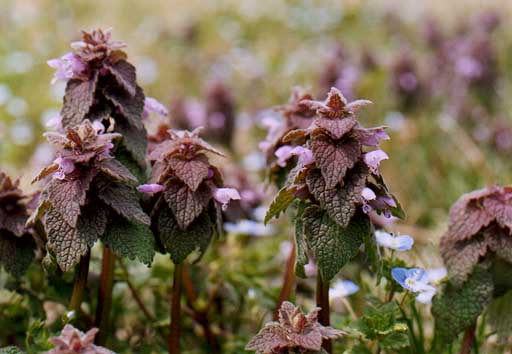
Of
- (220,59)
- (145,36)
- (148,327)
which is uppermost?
(145,36)

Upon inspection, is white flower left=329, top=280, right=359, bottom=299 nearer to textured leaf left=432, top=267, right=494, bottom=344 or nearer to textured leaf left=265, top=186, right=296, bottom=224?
textured leaf left=432, top=267, right=494, bottom=344

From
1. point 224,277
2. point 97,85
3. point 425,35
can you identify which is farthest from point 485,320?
point 425,35

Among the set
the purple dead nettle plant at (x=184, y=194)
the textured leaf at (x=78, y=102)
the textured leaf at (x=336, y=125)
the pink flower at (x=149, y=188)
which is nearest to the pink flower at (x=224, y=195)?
the purple dead nettle plant at (x=184, y=194)

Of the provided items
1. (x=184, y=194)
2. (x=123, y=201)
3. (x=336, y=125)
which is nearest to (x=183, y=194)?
(x=184, y=194)

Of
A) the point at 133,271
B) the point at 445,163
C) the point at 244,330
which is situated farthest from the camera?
the point at 445,163

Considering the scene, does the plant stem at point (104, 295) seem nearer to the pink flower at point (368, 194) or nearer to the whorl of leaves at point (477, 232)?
the pink flower at point (368, 194)

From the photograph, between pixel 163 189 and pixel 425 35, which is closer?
pixel 163 189

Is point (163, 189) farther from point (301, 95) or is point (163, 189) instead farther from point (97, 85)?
point (301, 95)
